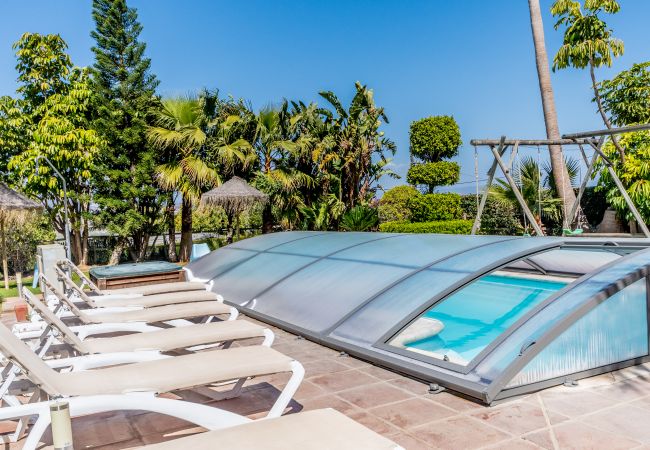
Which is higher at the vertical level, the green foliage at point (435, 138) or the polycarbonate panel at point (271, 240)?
the green foliage at point (435, 138)

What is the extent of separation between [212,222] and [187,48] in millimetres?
9555

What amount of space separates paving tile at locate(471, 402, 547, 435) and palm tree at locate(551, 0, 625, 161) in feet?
43.3

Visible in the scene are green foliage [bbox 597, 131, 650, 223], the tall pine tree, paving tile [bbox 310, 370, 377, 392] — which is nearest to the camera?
paving tile [bbox 310, 370, 377, 392]

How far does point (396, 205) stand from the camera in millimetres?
21234

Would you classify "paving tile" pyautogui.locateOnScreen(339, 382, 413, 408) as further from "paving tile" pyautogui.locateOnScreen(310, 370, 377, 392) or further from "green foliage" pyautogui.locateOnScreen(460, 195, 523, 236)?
"green foliage" pyautogui.locateOnScreen(460, 195, 523, 236)

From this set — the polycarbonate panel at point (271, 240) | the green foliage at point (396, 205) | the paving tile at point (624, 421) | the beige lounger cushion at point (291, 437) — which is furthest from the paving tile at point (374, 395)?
the green foliage at point (396, 205)

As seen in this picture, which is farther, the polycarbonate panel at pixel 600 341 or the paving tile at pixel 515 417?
the polycarbonate panel at pixel 600 341

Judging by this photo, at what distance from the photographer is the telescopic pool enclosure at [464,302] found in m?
3.48

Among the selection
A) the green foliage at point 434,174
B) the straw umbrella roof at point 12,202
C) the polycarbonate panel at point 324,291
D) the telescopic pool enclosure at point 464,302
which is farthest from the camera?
the green foliage at point 434,174

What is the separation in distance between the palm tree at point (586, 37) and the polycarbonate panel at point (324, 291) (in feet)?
36.7

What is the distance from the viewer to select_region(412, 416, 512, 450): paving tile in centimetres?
269

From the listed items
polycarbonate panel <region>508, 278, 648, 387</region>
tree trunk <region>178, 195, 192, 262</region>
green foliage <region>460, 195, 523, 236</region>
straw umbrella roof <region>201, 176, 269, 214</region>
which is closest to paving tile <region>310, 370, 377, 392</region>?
polycarbonate panel <region>508, 278, 648, 387</region>

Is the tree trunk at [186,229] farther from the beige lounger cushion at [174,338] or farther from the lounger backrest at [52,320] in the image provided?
the lounger backrest at [52,320]

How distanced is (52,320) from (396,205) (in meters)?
18.6
